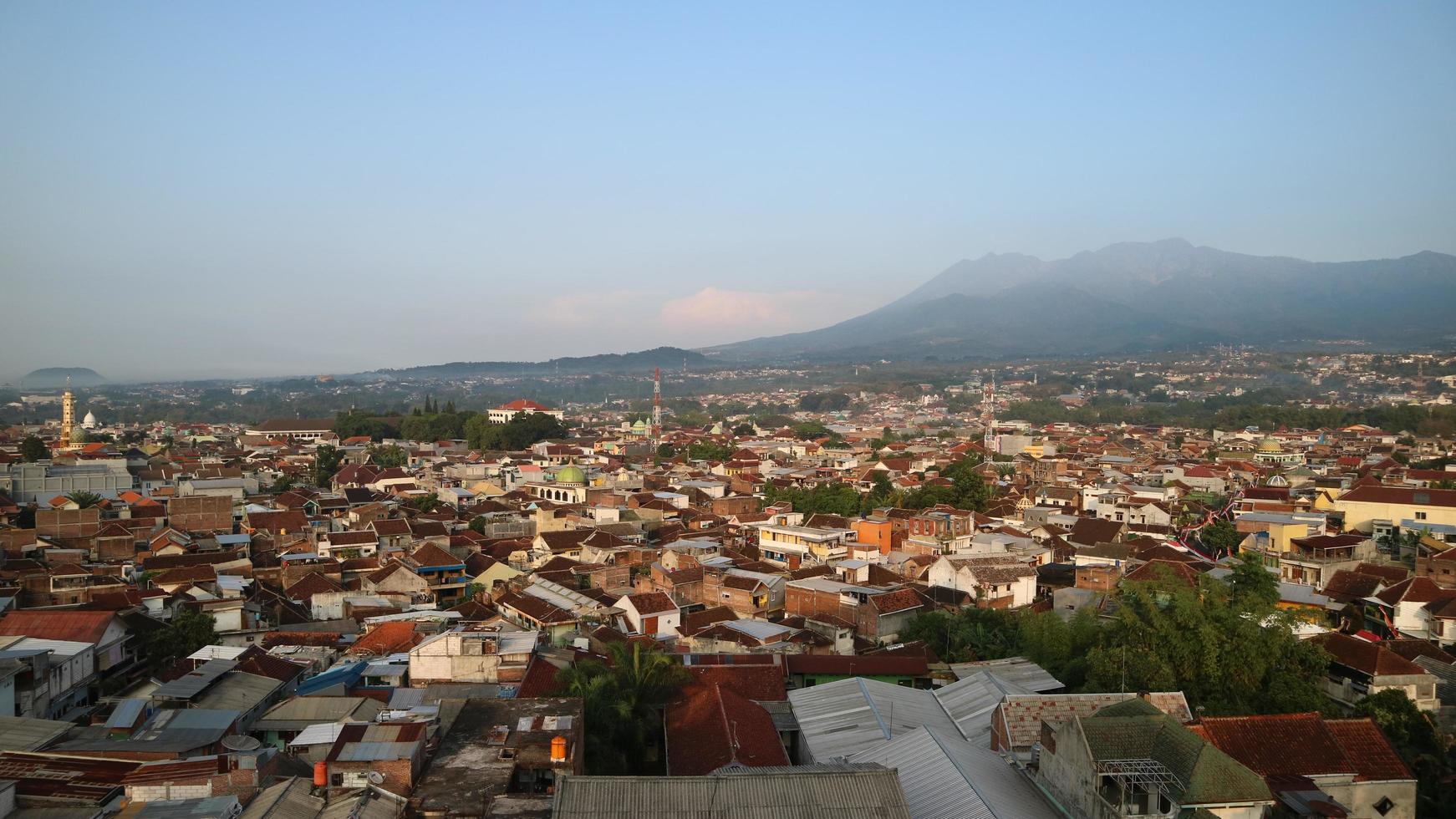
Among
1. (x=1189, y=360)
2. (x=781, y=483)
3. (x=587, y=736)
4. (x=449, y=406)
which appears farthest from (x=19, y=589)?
(x=1189, y=360)

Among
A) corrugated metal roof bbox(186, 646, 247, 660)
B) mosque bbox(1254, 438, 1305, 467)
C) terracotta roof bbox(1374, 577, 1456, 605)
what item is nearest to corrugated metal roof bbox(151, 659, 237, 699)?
corrugated metal roof bbox(186, 646, 247, 660)

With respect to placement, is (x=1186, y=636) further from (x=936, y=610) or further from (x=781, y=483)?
(x=781, y=483)

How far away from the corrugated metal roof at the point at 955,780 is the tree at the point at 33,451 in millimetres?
35243

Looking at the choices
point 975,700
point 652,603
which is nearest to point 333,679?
point 652,603

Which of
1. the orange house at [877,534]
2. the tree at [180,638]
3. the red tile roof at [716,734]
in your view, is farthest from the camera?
the orange house at [877,534]

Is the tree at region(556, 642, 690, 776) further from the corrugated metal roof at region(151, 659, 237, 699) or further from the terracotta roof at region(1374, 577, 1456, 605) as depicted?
the terracotta roof at region(1374, 577, 1456, 605)

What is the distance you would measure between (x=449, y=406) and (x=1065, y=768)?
1997 inches

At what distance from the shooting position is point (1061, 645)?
1302cm

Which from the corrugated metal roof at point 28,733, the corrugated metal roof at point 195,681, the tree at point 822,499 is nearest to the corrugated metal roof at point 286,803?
the corrugated metal roof at point 28,733

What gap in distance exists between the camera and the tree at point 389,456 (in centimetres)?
4032

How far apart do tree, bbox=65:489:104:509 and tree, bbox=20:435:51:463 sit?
388 inches

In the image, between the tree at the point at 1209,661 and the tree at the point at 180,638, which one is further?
the tree at the point at 180,638

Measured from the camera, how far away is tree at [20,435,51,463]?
34041 mm

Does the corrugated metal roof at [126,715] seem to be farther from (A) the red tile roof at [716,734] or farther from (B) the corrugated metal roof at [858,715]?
(B) the corrugated metal roof at [858,715]
